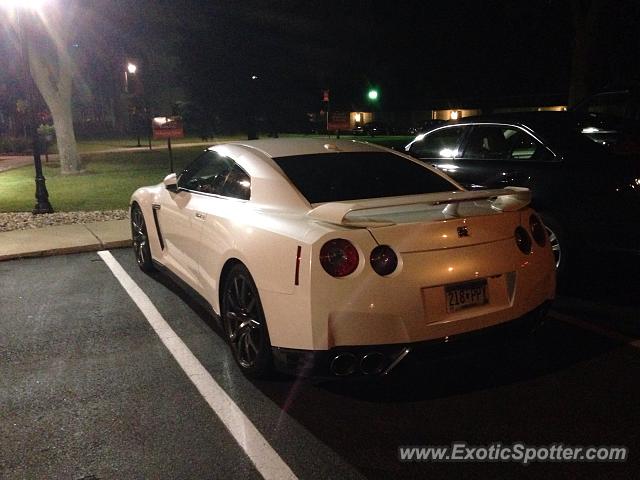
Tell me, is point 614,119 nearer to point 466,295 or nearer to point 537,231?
point 537,231

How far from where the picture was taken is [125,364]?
14.2 ft

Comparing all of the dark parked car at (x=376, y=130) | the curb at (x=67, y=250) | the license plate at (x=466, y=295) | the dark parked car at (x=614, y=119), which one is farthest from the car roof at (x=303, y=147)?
the dark parked car at (x=376, y=130)

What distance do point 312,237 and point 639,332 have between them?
9.74ft

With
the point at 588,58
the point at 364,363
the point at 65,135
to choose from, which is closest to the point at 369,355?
the point at 364,363

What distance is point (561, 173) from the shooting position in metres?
5.47

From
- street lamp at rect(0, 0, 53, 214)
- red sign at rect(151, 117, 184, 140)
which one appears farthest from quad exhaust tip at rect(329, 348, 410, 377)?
red sign at rect(151, 117, 184, 140)

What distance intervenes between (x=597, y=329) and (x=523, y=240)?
64.4 inches

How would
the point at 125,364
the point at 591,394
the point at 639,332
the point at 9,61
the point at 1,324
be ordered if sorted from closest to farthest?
the point at 591,394 → the point at 125,364 → the point at 639,332 → the point at 1,324 → the point at 9,61

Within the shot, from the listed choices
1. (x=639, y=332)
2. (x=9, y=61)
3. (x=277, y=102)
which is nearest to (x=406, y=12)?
(x=9, y=61)

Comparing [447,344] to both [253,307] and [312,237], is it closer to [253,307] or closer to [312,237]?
[312,237]

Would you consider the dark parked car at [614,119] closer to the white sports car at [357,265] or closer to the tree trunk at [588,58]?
the white sports car at [357,265]

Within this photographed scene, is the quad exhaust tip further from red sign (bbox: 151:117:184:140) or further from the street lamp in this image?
red sign (bbox: 151:117:184:140)

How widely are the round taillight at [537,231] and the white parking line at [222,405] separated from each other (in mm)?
2021

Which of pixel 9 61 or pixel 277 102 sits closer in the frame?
pixel 9 61
